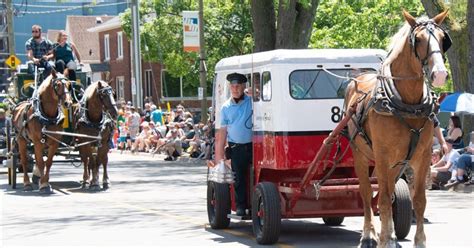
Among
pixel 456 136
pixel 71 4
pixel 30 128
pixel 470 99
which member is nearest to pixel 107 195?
pixel 30 128

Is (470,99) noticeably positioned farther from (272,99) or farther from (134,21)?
(134,21)

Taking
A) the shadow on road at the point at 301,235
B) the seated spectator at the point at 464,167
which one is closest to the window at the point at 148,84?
the seated spectator at the point at 464,167

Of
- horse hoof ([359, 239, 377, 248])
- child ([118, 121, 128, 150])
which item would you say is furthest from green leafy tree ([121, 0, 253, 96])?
horse hoof ([359, 239, 377, 248])

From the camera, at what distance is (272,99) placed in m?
12.5

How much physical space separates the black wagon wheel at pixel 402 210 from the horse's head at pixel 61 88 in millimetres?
9957

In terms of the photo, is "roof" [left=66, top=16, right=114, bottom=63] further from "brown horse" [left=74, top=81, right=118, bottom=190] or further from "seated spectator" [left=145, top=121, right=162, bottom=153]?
"brown horse" [left=74, top=81, right=118, bottom=190]

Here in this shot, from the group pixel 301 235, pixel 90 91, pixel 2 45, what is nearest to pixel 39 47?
pixel 90 91

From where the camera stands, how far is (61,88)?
20.8 meters

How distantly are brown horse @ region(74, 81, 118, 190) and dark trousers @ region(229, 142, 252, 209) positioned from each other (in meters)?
8.40

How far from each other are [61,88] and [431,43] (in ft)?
39.9

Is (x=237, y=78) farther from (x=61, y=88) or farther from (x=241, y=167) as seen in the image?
(x=61, y=88)

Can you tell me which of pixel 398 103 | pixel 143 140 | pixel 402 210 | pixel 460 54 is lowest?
pixel 143 140

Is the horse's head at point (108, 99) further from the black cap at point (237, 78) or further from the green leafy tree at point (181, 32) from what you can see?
the green leafy tree at point (181, 32)

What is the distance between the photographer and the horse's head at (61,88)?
A: 2067cm
